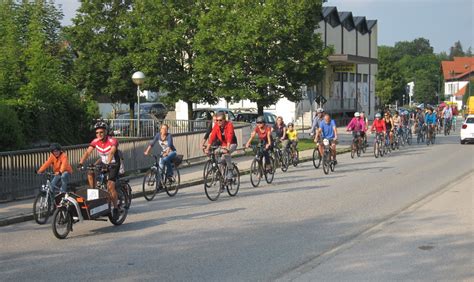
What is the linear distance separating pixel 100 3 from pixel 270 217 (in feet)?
106

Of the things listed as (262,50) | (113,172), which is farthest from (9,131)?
(262,50)

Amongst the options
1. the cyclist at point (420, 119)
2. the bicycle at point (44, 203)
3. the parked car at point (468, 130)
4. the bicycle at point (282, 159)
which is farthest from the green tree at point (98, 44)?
the bicycle at point (44, 203)

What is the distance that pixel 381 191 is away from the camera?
15344 mm

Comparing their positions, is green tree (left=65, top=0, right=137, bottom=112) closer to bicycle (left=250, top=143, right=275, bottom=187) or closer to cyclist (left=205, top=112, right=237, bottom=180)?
bicycle (left=250, top=143, right=275, bottom=187)

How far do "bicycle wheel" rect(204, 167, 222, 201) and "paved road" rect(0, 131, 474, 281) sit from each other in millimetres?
219

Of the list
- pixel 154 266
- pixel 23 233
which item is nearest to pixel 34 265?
pixel 154 266

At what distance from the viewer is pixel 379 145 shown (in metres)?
26.7

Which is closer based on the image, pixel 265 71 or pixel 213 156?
pixel 213 156

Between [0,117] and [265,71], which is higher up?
[265,71]

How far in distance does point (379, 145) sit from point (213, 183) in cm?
1416

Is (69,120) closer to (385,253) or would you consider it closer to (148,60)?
(148,60)

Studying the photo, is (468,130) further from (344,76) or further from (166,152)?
(344,76)

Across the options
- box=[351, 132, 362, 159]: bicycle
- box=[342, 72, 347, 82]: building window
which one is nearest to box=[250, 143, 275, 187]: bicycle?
box=[351, 132, 362, 159]: bicycle

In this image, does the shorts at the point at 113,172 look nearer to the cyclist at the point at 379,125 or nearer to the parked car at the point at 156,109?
the cyclist at the point at 379,125
